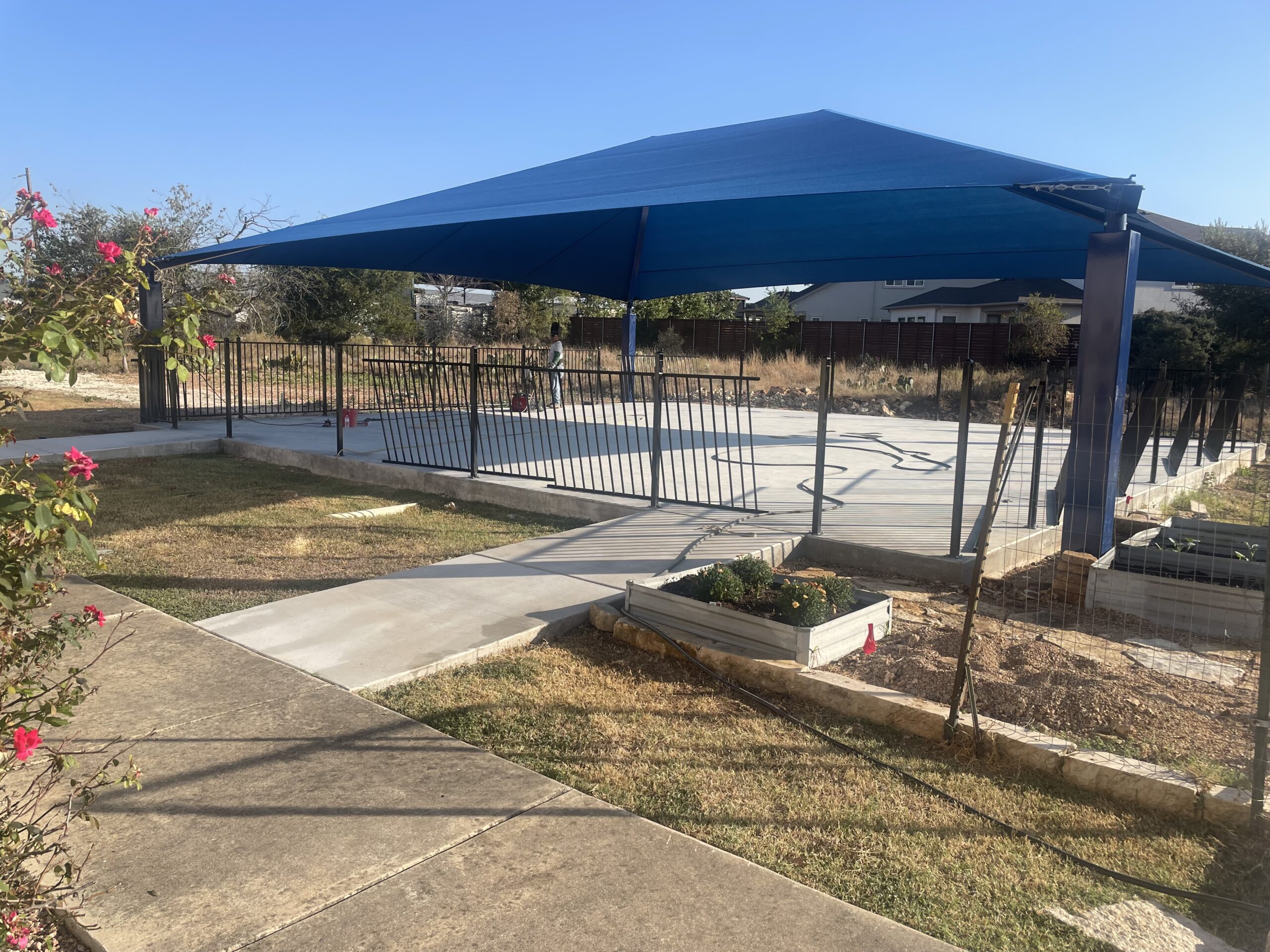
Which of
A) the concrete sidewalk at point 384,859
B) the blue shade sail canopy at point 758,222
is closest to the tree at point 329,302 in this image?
the blue shade sail canopy at point 758,222

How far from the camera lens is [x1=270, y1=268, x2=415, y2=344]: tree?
26984 millimetres

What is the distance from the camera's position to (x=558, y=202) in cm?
703

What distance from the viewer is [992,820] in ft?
10.6

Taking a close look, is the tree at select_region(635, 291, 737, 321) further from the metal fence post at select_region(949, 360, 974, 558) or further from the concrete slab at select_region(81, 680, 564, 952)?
the concrete slab at select_region(81, 680, 564, 952)

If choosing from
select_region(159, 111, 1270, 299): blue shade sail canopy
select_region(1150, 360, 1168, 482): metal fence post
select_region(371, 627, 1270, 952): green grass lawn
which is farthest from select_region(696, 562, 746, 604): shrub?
select_region(1150, 360, 1168, 482): metal fence post

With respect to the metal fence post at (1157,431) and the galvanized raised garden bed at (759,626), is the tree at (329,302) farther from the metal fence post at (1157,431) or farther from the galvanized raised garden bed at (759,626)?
the galvanized raised garden bed at (759,626)

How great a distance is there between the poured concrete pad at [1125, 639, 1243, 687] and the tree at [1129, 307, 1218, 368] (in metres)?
20.5

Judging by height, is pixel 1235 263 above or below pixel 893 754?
above

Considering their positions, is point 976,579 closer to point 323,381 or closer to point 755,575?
point 755,575

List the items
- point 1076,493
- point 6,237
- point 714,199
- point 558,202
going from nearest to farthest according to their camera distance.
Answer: point 6,237, point 714,199, point 1076,493, point 558,202

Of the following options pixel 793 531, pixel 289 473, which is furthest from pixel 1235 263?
pixel 289 473

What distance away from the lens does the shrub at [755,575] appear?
504cm

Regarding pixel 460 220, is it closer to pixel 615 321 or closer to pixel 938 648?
pixel 938 648

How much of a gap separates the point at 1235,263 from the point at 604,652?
587 centimetres
